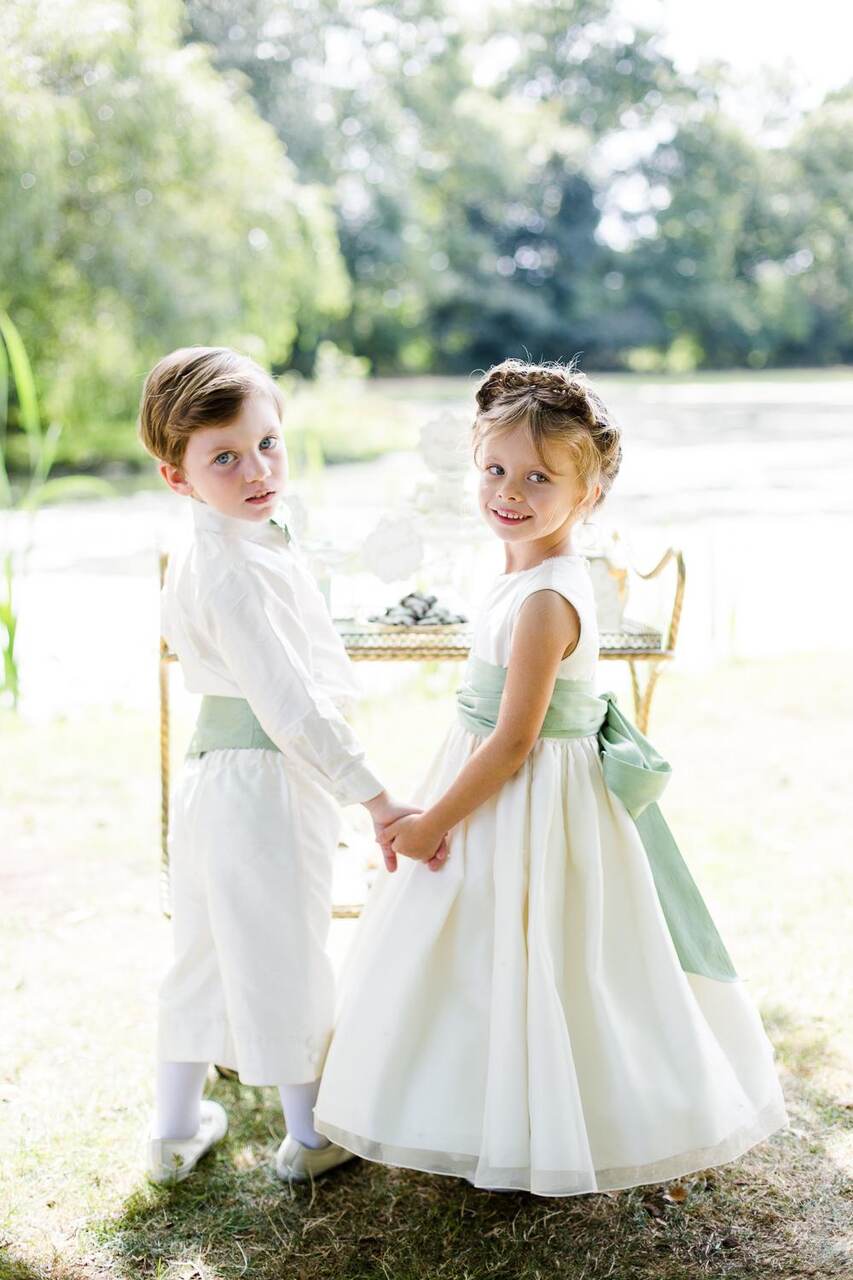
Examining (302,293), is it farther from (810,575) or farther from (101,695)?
(101,695)

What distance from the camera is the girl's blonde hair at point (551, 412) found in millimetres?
1568

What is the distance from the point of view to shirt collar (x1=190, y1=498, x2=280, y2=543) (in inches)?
64.7

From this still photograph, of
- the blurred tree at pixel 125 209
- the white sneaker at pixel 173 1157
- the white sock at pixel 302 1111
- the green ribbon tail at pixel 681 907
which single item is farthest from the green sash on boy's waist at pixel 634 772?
the blurred tree at pixel 125 209

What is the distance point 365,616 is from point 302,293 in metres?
11.1

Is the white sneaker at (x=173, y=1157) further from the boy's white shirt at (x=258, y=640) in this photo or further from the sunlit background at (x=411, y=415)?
the boy's white shirt at (x=258, y=640)

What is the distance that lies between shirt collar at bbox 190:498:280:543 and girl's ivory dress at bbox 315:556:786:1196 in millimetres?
334

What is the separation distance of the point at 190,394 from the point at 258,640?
0.33 m

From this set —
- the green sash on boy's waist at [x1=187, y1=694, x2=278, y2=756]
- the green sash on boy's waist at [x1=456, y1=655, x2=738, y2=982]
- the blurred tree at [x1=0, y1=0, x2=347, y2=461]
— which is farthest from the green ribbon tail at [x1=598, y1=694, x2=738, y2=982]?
the blurred tree at [x1=0, y1=0, x2=347, y2=461]

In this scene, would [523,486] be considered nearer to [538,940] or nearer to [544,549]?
[544,549]

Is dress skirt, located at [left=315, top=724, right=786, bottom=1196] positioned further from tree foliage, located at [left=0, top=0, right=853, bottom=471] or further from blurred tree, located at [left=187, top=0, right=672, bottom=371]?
blurred tree, located at [left=187, top=0, right=672, bottom=371]

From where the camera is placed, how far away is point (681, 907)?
1682 millimetres

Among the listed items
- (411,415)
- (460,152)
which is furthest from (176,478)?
(460,152)

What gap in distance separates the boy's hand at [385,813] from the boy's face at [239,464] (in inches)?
16.1

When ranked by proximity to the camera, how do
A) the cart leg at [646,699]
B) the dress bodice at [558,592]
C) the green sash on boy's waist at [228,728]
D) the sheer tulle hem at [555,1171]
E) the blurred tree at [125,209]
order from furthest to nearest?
the blurred tree at [125,209], the cart leg at [646,699], the green sash on boy's waist at [228,728], the dress bodice at [558,592], the sheer tulle hem at [555,1171]
